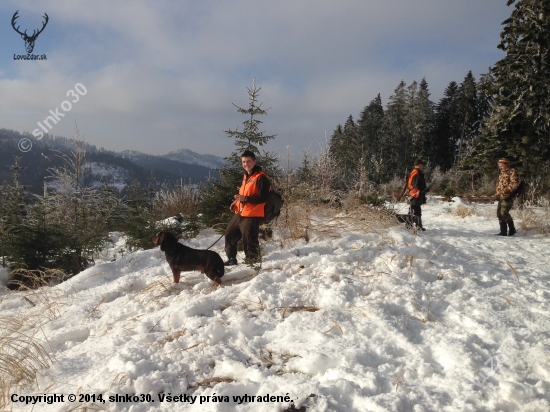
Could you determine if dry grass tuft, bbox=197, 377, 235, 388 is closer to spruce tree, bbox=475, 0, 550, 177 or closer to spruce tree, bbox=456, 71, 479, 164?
spruce tree, bbox=475, 0, 550, 177

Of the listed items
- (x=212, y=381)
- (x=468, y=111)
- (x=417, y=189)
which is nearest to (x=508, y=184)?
(x=417, y=189)

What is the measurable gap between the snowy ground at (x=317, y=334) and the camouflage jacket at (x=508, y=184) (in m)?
2.60

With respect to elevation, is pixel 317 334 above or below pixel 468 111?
below

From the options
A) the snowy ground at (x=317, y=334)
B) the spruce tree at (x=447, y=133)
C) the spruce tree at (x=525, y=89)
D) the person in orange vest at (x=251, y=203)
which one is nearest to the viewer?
the snowy ground at (x=317, y=334)

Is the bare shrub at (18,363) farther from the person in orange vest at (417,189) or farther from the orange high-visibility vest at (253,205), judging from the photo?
the person in orange vest at (417,189)

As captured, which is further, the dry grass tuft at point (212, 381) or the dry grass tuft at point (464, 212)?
the dry grass tuft at point (464, 212)

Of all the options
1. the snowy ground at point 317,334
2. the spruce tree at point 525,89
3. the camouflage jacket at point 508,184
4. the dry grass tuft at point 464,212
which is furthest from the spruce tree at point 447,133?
the snowy ground at point 317,334

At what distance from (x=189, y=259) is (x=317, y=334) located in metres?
1.88

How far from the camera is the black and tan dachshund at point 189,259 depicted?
3.81 metres

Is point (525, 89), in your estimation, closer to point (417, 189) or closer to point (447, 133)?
point (417, 189)

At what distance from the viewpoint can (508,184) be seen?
682cm

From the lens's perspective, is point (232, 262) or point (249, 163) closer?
point (249, 163)

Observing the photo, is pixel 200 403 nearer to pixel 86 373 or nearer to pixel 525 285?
pixel 86 373

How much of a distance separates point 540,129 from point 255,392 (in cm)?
1427
